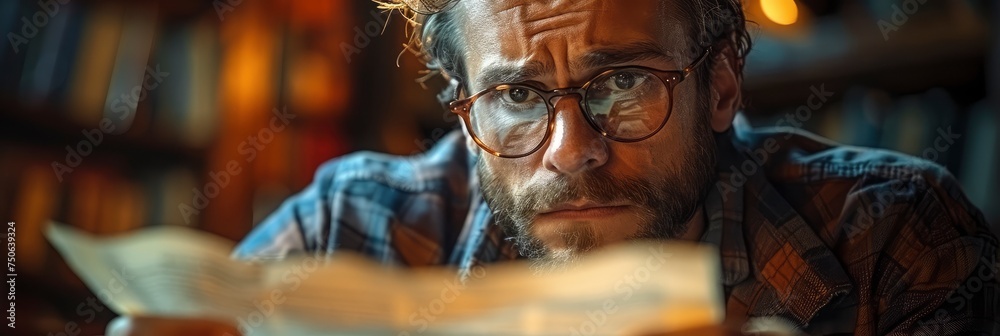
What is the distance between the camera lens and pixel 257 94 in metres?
1.71

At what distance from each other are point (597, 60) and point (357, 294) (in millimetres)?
329

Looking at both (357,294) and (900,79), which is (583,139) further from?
(900,79)

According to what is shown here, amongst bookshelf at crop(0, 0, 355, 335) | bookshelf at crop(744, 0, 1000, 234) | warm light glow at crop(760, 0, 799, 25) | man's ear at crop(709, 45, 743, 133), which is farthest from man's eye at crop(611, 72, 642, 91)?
bookshelf at crop(0, 0, 355, 335)

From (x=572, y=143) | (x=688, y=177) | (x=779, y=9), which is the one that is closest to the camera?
(x=572, y=143)

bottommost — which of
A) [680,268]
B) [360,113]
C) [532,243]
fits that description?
[360,113]

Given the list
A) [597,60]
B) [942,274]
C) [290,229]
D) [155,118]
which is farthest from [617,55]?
[155,118]

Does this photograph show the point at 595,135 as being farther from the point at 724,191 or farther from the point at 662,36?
the point at 724,191

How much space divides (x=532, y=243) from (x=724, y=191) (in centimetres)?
25

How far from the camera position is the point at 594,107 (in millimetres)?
838

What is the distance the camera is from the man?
2.76 ft

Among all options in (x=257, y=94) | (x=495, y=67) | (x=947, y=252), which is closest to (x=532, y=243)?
(x=495, y=67)

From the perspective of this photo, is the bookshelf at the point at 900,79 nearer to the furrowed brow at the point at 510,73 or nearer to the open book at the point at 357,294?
the furrowed brow at the point at 510,73

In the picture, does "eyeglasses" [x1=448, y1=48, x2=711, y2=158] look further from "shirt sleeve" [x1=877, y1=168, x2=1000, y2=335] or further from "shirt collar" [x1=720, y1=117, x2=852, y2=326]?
"shirt sleeve" [x1=877, y1=168, x2=1000, y2=335]

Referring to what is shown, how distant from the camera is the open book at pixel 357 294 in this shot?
2.06 feet
